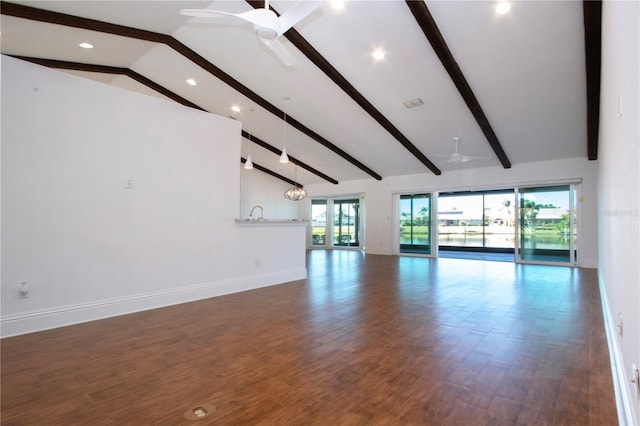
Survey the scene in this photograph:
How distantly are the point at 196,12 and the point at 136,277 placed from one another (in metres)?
3.04

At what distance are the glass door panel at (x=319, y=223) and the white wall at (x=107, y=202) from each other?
25.9ft

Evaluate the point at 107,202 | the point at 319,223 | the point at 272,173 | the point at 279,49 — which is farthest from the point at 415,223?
the point at 107,202

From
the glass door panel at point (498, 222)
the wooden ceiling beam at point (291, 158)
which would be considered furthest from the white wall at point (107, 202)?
the glass door panel at point (498, 222)

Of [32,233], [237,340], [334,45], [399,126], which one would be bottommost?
[237,340]

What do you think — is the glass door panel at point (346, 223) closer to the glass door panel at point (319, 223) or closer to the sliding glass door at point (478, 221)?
the glass door panel at point (319, 223)

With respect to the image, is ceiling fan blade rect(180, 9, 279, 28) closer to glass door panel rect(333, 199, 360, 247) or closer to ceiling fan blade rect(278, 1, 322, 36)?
ceiling fan blade rect(278, 1, 322, 36)

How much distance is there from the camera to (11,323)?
299 cm

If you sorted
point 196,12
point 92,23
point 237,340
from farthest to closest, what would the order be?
point 92,23 < point 237,340 < point 196,12

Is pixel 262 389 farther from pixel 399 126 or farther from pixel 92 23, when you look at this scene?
pixel 399 126

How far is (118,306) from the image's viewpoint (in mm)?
3670

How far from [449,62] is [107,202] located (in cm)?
508

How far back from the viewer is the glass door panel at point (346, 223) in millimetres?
12177

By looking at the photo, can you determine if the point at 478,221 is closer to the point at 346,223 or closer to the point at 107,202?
the point at 346,223

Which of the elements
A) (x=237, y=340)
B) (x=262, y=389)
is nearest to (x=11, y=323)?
(x=237, y=340)
